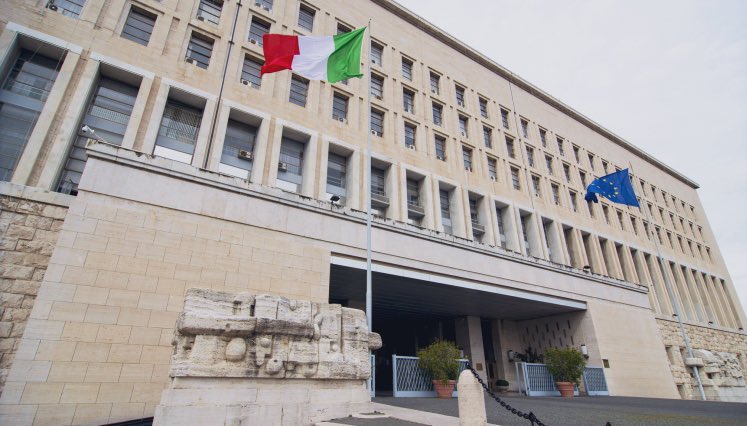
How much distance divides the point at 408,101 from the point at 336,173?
7906 mm

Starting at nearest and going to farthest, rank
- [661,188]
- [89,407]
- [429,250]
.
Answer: [89,407]
[429,250]
[661,188]

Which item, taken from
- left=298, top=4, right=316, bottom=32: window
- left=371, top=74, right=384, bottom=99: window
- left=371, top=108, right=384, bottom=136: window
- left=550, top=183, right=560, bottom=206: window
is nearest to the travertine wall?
left=371, top=108, right=384, bottom=136: window

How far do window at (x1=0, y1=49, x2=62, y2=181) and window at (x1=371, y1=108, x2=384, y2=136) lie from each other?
13.2 metres

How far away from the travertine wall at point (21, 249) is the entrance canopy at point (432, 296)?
820 cm

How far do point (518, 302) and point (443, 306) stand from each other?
12.5 feet

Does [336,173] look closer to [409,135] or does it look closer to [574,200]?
[409,135]

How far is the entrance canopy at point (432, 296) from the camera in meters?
14.5

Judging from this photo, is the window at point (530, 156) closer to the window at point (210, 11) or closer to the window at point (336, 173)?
the window at point (336, 173)

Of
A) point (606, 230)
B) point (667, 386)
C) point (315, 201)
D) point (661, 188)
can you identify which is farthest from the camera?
point (661, 188)

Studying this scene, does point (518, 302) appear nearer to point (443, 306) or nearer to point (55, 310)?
point (443, 306)

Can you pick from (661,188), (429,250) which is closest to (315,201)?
(429,250)

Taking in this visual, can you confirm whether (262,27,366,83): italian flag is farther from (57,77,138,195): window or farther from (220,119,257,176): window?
(57,77,138,195): window

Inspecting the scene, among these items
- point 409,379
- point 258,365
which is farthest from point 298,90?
point 258,365

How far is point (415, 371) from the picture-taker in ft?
46.8
